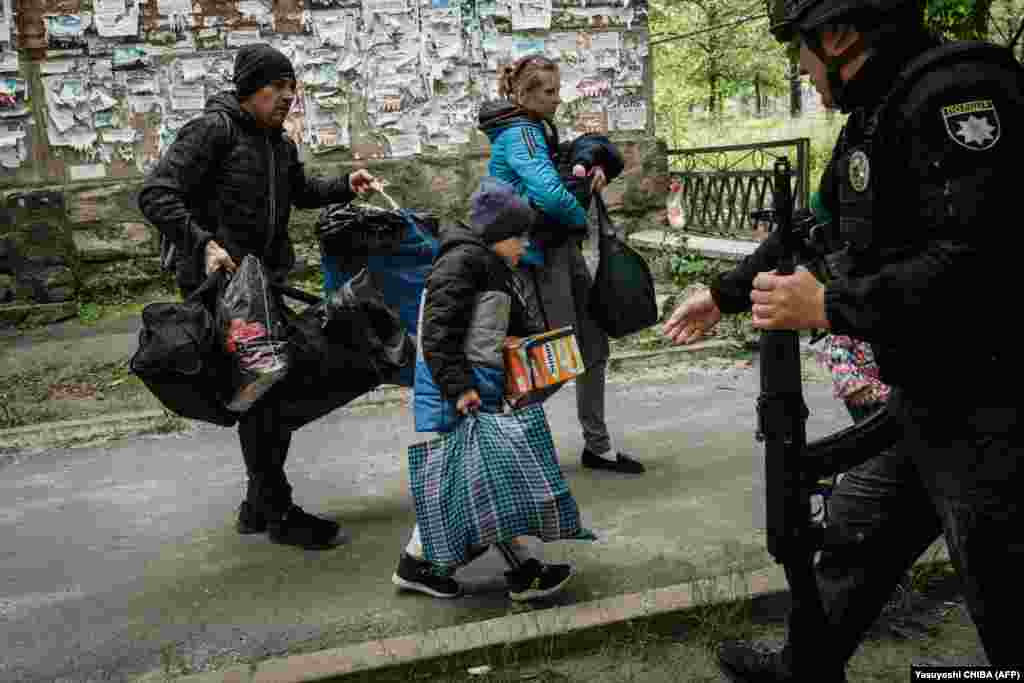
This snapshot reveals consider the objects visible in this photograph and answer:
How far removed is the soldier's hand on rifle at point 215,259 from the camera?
158 inches

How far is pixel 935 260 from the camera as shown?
199 cm

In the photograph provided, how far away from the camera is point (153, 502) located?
5.12 m

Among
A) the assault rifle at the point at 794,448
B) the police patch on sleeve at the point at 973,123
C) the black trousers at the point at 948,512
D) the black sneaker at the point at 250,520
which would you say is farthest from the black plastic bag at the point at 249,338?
the police patch on sleeve at the point at 973,123

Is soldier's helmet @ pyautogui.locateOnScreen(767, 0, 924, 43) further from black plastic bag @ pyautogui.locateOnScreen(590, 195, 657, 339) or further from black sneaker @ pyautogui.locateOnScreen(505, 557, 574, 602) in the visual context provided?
black plastic bag @ pyautogui.locateOnScreen(590, 195, 657, 339)

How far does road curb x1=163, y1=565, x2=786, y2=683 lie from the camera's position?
322 centimetres

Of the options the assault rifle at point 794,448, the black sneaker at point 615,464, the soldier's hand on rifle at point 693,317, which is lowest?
the black sneaker at point 615,464

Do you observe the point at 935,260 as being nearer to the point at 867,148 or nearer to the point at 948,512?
the point at 867,148

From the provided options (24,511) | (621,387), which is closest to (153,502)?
(24,511)

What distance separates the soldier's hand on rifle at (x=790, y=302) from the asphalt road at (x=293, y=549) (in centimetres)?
185

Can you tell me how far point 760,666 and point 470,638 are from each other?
98cm

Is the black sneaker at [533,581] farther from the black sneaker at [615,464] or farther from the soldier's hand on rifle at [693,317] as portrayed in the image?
the black sneaker at [615,464]

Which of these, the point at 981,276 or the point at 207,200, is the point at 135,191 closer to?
the point at 207,200

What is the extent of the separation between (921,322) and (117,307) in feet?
23.8

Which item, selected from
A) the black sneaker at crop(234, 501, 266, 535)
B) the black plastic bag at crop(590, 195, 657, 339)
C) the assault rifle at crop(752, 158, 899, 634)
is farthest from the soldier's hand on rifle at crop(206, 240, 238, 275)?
the assault rifle at crop(752, 158, 899, 634)
